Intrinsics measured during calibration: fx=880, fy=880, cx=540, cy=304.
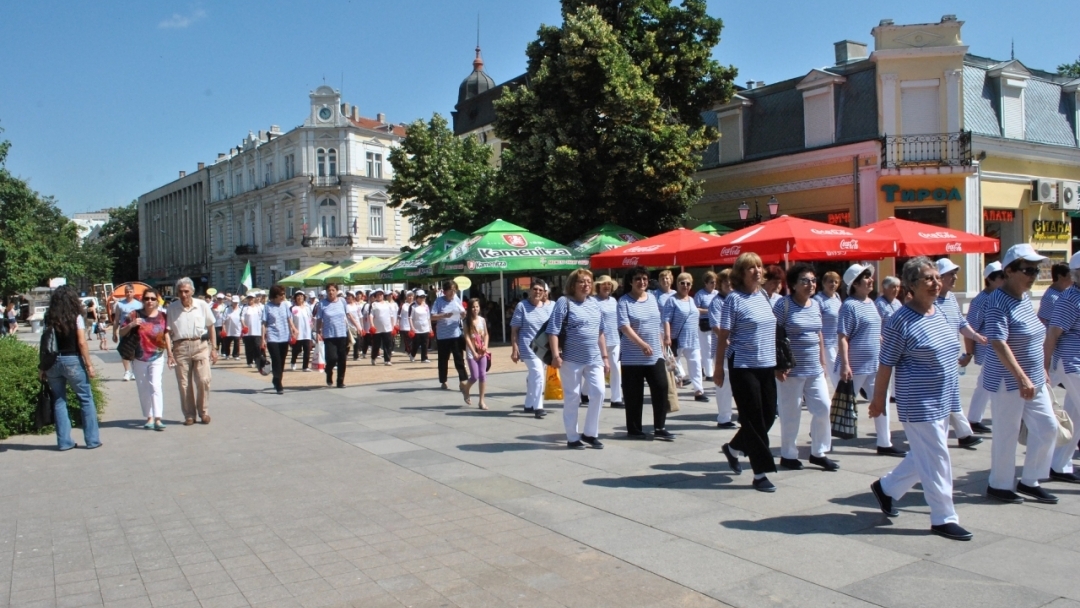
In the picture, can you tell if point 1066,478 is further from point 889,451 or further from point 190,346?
point 190,346

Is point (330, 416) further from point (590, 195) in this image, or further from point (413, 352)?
point (590, 195)

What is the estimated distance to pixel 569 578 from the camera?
4.78m

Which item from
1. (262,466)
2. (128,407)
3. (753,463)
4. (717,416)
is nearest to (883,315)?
(717,416)

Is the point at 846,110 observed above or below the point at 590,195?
above

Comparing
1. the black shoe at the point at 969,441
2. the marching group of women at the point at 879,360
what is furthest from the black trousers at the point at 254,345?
the black shoe at the point at 969,441

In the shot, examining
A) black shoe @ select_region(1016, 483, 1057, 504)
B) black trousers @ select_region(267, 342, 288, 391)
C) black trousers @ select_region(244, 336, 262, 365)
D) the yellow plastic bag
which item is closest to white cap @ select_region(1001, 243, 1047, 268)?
black shoe @ select_region(1016, 483, 1057, 504)

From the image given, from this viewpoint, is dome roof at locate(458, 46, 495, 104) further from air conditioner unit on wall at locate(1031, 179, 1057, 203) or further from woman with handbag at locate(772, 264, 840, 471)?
woman with handbag at locate(772, 264, 840, 471)

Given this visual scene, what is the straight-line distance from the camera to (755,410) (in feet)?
21.7

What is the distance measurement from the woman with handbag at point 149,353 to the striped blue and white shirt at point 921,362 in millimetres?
8207

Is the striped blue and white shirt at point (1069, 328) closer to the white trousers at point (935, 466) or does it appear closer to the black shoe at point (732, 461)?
the white trousers at point (935, 466)

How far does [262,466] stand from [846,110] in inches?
813

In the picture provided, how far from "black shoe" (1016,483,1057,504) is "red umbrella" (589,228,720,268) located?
9.28 m

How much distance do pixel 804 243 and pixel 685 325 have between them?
278 centimetres

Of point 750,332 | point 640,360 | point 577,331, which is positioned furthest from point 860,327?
point 577,331
